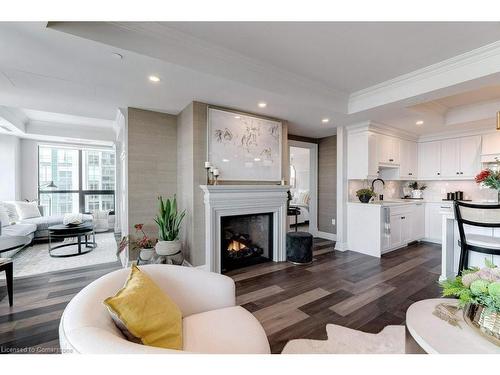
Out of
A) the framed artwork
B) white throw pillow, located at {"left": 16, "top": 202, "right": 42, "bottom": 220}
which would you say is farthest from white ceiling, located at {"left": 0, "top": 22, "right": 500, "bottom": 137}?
white throw pillow, located at {"left": 16, "top": 202, "right": 42, "bottom": 220}

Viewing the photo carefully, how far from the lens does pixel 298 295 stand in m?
2.50

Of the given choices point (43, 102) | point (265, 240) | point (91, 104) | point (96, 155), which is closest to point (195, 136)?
point (91, 104)

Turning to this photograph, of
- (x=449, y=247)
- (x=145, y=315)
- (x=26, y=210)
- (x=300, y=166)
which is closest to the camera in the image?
(x=145, y=315)

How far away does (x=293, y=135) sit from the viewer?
5.00 meters

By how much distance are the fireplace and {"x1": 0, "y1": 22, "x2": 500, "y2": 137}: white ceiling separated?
5.63ft

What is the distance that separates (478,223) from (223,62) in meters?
3.15

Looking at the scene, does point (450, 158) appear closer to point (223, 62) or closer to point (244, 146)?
point (244, 146)

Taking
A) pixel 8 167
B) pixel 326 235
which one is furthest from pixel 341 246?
pixel 8 167

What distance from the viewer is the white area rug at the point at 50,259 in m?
3.26

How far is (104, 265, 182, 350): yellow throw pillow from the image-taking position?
3.17 feet

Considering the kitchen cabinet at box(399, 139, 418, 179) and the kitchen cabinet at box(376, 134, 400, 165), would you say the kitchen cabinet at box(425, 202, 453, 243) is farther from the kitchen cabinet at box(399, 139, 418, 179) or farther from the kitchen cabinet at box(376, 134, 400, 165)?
the kitchen cabinet at box(376, 134, 400, 165)

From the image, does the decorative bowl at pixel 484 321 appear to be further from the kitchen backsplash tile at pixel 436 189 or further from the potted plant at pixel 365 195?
the kitchen backsplash tile at pixel 436 189
